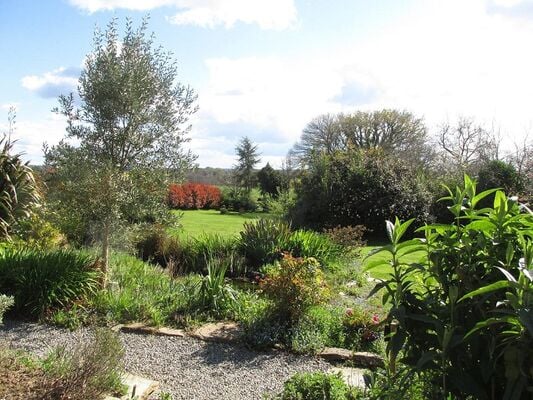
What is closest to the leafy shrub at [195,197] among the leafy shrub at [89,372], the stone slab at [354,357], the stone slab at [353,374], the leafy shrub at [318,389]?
the stone slab at [354,357]

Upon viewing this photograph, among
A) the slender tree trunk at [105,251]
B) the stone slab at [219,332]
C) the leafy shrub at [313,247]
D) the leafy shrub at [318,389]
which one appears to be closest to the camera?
the leafy shrub at [318,389]

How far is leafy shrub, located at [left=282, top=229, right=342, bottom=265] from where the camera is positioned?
966 cm

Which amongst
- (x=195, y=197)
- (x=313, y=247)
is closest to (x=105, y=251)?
(x=313, y=247)

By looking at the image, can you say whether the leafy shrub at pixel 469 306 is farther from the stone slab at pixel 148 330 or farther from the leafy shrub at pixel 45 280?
the leafy shrub at pixel 45 280

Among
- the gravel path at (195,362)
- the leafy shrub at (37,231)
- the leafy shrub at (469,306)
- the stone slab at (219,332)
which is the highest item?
the leafy shrub at (469,306)

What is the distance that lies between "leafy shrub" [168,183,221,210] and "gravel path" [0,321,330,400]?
21369mm

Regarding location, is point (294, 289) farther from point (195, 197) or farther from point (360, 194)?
point (195, 197)

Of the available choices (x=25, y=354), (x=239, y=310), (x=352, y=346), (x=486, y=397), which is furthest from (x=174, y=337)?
(x=486, y=397)

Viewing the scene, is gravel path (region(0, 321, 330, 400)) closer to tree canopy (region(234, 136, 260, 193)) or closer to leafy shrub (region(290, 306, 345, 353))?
leafy shrub (region(290, 306, 345, 353))

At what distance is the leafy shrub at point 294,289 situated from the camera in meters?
5.33

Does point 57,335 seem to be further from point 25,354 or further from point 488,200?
point 488,200

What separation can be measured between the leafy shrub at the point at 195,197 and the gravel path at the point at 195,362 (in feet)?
70.1

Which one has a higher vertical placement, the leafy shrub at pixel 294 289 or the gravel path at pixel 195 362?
the leafy shrub at pixel 294 289

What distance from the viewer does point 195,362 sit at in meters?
4.62
